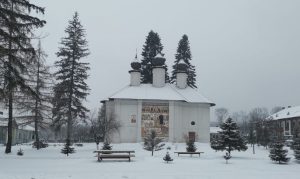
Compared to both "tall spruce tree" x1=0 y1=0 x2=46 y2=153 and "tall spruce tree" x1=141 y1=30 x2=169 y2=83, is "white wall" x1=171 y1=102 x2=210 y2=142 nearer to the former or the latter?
"tall spruce tree" x1=141 y1=30 x2=169 y2=83

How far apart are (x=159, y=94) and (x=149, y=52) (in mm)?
13097

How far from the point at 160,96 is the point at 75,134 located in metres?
33.3

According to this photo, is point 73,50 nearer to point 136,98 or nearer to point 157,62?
point 136,98

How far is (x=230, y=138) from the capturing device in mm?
29344

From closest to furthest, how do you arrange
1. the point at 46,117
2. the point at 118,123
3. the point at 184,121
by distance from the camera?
the point at 46,117
the point at 118,123
the point at 184,121

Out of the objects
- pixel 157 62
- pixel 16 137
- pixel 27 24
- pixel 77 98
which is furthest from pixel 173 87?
pixel 27 24

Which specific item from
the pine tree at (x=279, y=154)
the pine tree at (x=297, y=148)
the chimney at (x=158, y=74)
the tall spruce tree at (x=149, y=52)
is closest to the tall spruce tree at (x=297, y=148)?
the pine tree at (x=297, y=148)

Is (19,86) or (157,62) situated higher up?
(157,62)

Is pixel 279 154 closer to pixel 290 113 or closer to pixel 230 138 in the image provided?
pixel 230 138

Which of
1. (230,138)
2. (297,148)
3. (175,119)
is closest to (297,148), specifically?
(297,148)

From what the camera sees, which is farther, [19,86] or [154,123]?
[154,123]

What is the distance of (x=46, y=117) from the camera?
37812 millimetres

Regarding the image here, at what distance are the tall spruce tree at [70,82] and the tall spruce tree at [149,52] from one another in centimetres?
2025

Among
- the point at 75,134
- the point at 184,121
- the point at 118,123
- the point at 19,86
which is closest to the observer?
the point at 19,86
